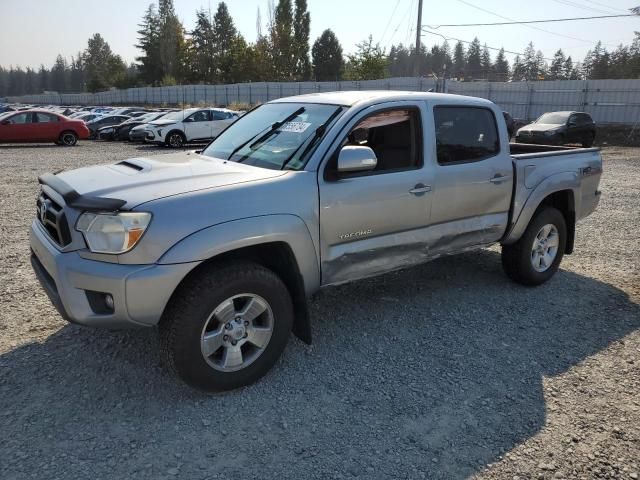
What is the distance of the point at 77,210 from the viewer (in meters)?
2.98

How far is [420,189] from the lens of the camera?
3.96 m

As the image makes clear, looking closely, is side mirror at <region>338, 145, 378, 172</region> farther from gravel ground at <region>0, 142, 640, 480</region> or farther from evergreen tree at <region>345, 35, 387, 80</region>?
evergreen tree at <region>345, 35, 387, 80</region>

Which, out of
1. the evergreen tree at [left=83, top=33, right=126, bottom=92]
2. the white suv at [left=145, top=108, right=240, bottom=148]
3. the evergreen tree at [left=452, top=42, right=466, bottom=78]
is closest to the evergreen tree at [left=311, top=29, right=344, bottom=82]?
the evergreen tree at [left=83, top=33, right=126, bottom=92]

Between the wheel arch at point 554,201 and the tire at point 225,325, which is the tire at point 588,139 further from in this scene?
the tire at point 225,325

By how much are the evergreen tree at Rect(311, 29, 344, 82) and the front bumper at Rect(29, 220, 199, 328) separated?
266ft

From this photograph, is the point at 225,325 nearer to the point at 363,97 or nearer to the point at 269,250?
the point at 269,250

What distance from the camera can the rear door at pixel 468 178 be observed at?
4168 millimetres

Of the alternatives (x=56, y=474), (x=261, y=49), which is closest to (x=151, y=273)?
(x=56, y=474)

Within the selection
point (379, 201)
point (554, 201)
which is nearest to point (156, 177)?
point (379, 201)

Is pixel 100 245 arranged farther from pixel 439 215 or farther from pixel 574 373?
pixel 574 373

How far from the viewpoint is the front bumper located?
2814 millimetres

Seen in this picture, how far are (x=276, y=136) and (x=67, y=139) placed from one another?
20.9m

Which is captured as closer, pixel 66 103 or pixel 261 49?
pixel 261 49

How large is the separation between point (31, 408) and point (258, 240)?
1688mm
